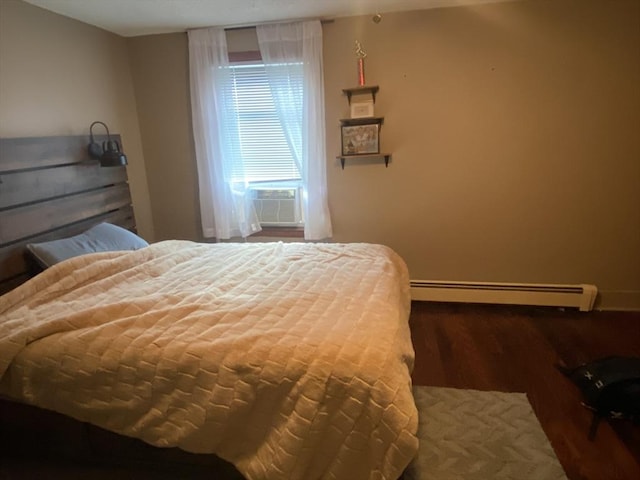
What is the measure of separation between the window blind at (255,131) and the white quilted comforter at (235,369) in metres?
1.56

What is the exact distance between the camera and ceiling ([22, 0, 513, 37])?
8.25 ft

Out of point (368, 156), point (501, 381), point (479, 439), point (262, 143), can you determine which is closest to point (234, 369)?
point (479, 439)

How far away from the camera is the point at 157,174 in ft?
11.3

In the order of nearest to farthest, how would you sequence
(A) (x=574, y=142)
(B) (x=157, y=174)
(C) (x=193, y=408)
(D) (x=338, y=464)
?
(D) (x=338, y=464), (C) (x=193, y=408), (A) (x=574, y=142), (B) (x=157, y=174)

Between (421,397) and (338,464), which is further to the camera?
(421,397)

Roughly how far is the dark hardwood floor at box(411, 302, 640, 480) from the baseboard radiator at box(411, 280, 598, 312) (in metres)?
0.07

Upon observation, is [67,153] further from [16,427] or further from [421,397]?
[421,397]

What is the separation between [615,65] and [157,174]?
356 cm

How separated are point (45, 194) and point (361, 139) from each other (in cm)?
211

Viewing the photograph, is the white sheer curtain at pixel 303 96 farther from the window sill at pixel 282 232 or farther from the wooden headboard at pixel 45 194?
the wooden headboard at pixel 45 194

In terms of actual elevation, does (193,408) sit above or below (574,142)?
below

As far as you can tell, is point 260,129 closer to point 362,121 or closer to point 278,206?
point 278,206

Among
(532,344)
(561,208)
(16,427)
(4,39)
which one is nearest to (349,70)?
(561,208)

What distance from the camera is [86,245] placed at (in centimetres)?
235
